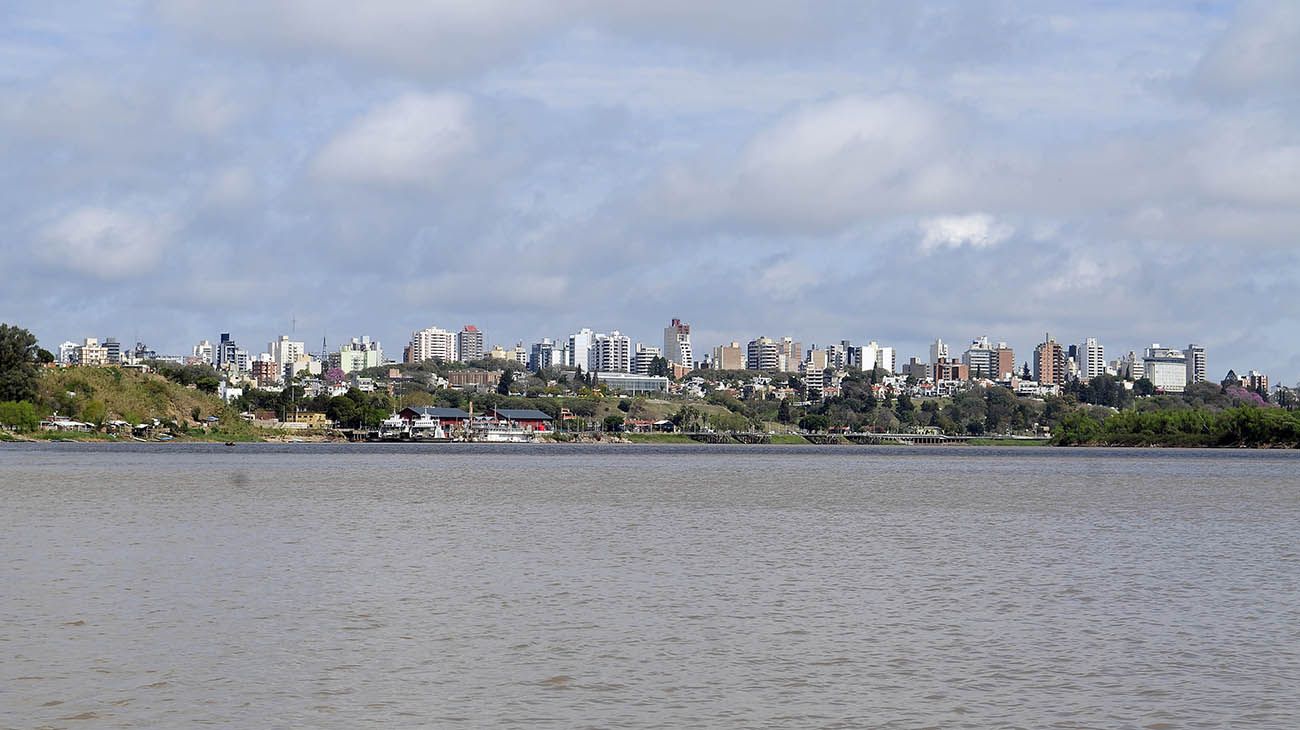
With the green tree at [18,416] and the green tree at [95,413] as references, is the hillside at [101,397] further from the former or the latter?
the green tree at [18,416]

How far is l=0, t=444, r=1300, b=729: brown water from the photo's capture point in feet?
55.5

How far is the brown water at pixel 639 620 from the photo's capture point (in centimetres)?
1691

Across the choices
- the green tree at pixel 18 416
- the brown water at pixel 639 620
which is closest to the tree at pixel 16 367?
the green tree at pixel 18 416

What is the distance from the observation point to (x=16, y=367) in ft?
559

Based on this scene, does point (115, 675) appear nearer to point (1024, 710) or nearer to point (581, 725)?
point (581, 725)

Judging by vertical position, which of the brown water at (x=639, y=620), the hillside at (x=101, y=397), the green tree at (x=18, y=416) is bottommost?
the brown water at (x=639, y=620)

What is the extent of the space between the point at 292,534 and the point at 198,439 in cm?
16418

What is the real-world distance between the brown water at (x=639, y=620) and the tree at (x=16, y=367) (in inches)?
5130

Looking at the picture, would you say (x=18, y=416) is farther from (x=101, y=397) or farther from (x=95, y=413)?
(x=101, y=397)

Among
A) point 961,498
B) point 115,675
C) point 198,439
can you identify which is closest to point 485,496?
point 961,498

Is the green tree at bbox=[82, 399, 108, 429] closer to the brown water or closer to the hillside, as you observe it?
the hillside

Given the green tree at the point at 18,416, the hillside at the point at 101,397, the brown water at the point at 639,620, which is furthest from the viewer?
the hillside at the point at 101,397

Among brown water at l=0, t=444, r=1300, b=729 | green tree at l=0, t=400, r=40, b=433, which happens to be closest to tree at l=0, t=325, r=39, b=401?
green tree at l=0, t=400, r=40, b=433

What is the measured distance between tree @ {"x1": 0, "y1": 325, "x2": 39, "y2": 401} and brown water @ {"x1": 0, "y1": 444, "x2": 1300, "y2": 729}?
130m
